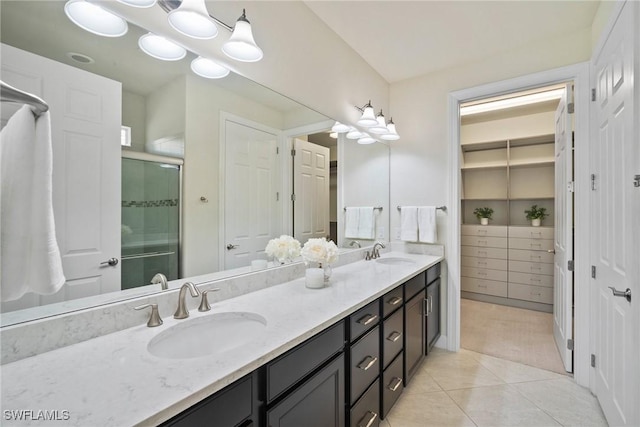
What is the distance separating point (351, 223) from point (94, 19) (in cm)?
203

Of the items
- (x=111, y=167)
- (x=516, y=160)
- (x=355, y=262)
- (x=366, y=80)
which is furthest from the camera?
(x=516, y=160)

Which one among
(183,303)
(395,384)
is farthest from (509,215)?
(183,303)

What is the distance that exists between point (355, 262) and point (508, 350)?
1612 mm

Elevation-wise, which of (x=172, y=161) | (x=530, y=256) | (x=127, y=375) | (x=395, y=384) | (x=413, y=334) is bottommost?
(x=395, y=384)

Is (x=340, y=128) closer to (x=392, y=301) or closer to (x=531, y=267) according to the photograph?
(x=392, y=301)

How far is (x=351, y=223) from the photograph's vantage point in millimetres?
2553

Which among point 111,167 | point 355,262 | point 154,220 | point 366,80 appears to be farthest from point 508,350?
point 111,167

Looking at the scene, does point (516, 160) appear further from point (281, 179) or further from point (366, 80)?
point (281, 179)

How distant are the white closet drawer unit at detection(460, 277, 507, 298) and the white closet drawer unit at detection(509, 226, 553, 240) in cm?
68

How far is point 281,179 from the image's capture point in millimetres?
1791

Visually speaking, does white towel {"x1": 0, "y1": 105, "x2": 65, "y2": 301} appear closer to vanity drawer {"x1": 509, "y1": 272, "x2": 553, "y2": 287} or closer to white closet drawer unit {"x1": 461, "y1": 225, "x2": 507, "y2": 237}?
white closet drawer unit {"x1": 461, "y1": 225, "x2": 507, "y2": 237}

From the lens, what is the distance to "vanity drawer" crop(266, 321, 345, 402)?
90cm

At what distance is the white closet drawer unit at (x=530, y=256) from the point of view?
11.8 ft

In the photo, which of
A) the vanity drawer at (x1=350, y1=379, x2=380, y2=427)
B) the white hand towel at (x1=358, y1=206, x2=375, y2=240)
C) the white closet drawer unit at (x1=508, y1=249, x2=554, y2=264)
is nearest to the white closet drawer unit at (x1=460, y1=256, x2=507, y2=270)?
the white closet drawer unit at (x1=508, y1=249, x2=554, y2=264)
